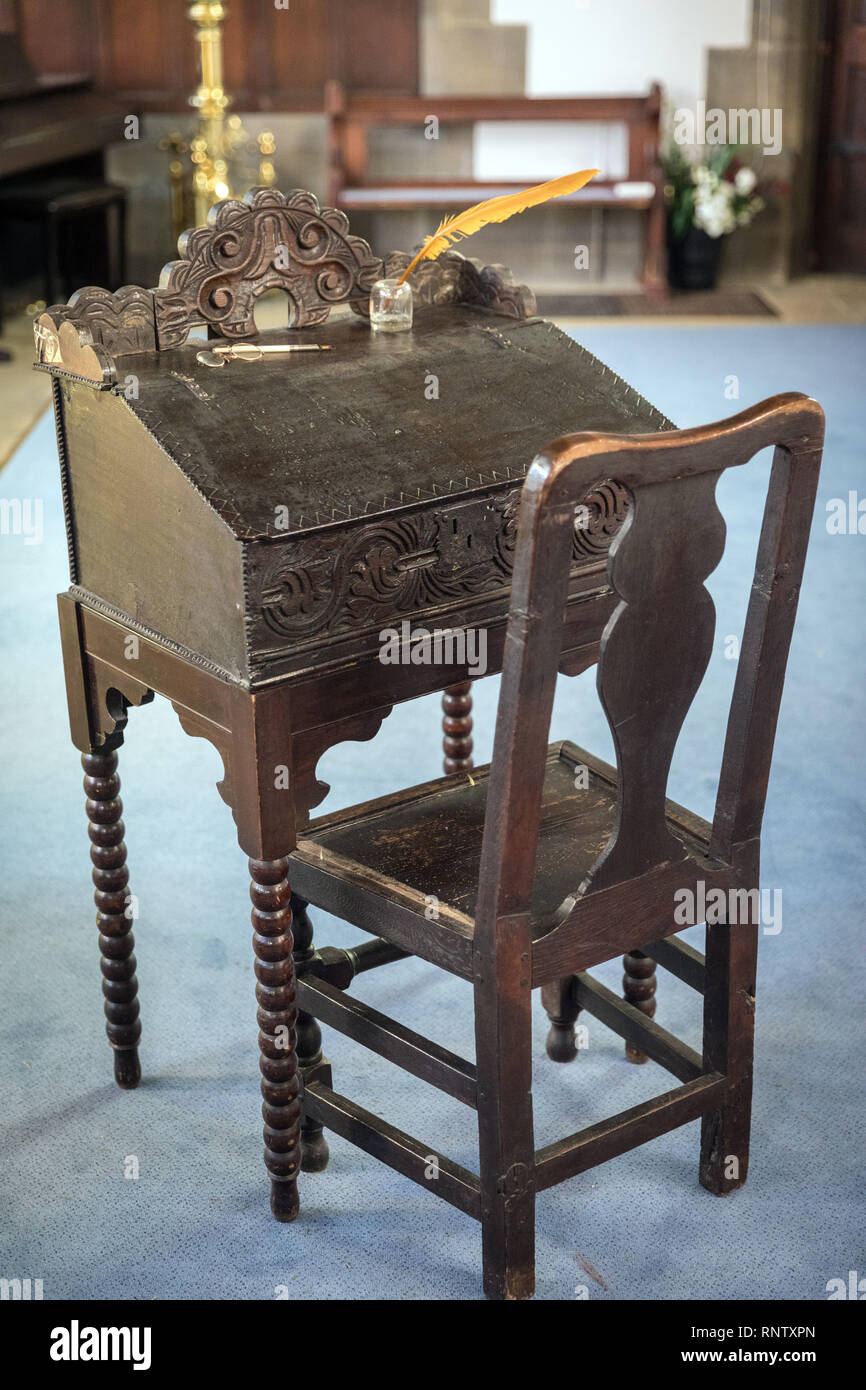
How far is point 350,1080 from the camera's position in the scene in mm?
2404

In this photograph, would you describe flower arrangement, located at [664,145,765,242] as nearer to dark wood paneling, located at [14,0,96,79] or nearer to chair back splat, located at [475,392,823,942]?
dark wood paneling, located at [14,0,96,79]

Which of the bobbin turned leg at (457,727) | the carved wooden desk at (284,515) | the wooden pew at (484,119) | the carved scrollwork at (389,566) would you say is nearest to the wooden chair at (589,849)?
the carved wooden desk at (284,515)

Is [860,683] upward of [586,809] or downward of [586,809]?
downward

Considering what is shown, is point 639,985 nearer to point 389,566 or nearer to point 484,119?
point 389,566

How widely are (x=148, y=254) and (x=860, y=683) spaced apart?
6.10 m

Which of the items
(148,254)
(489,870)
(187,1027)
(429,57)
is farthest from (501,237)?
(489,870)

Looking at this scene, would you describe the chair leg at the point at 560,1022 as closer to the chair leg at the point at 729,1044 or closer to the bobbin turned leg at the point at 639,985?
the bobbin turned leg at the point at 639,985

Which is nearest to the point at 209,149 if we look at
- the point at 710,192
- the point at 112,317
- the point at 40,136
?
the point at 40,136

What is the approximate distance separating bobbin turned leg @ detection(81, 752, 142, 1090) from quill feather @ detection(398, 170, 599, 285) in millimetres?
827

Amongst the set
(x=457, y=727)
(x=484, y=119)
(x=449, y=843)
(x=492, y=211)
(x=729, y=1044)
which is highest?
(x=484, y=119)

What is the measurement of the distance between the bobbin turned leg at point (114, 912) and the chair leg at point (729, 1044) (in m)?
0.86

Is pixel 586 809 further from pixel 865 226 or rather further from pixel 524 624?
pixel 865 226

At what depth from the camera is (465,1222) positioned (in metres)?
2.11

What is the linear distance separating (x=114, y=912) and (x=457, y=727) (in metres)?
0.77
